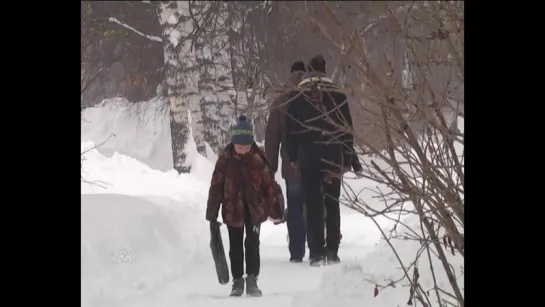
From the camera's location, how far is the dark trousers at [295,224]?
5652 millimetres

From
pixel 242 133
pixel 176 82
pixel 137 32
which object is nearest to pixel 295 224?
pixel 242 133

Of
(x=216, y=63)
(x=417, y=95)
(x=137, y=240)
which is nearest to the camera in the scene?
(x=417, y=95)

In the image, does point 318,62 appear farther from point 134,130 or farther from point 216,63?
point 134,130

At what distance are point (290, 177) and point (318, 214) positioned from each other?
357mm

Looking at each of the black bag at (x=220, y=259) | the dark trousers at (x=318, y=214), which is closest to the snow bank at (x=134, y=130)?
the dark trousers at (x=318, y=214)

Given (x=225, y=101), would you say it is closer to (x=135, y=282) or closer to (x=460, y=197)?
(x=135, y=282)

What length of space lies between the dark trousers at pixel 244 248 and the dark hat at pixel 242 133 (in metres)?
0.43

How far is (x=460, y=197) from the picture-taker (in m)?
2.55

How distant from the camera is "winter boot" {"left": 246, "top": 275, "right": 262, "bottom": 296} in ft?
15.1

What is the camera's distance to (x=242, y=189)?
4.48m

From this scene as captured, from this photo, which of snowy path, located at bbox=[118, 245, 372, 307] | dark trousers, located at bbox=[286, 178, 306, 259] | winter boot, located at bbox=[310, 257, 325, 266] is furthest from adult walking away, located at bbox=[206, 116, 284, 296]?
dark trousers, located at bbox=[286, 178, 306, 259]

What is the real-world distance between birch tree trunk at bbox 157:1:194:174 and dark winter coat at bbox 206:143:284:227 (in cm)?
473
